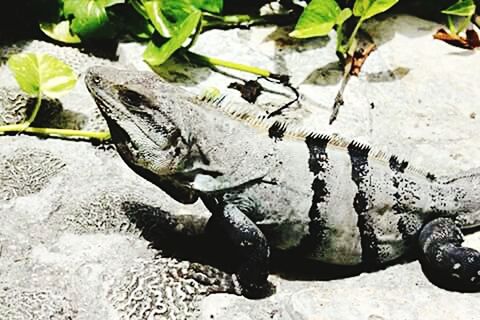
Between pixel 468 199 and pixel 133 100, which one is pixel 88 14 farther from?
pixel 468 199

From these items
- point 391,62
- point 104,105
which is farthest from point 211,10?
point 104,105

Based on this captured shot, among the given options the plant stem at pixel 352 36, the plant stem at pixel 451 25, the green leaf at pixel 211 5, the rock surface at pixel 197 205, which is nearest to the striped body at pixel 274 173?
the rock surface at pixel 197 205

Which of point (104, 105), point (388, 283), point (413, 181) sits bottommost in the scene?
point (388, 283)

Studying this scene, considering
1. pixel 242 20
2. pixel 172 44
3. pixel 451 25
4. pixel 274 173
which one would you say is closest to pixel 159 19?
pixel 172 44

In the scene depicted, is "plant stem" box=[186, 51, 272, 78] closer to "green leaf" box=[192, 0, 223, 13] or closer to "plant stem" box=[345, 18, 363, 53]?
"green leaf" box=[192, 0, 223, 13]

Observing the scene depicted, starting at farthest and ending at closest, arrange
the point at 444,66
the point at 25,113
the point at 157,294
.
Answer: the point at 444,66 → the point at 25,113 → the point at 157,294

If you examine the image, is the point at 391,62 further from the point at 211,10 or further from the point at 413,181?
the point at 413,181

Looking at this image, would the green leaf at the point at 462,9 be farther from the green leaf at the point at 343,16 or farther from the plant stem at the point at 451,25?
the green leaf at the point at 343,16
